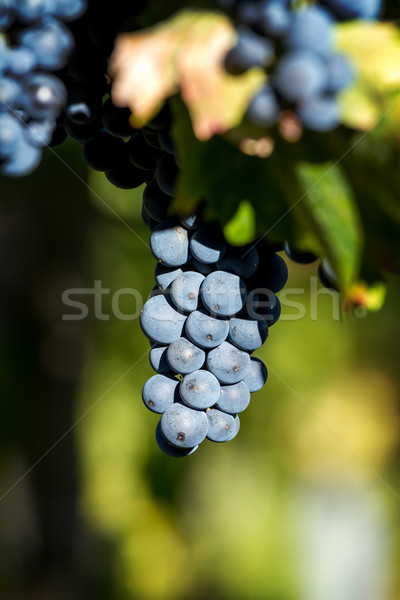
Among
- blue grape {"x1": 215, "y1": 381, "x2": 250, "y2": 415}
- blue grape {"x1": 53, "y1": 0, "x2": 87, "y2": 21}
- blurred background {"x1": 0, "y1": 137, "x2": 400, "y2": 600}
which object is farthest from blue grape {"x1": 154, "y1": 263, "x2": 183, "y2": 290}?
blurred background {"x1": 0, "y1": 137, "x2": 400, "y2": 600}

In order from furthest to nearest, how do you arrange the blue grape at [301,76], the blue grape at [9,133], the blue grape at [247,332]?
the blue grape at [247,332] < the blue grape at [9,133] < the blue grape at [301,76]

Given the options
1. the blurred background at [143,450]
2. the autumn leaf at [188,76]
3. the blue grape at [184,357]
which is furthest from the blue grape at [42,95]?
the blurred background at [143,450]

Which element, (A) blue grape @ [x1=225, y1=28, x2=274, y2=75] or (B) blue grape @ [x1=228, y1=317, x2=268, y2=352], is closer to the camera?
(A) blue grape @ [x1=225, y1=28, x2=274, y2=75]

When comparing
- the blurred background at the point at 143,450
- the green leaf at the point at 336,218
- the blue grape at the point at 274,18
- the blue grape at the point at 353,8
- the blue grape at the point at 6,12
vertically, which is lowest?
the blurred background at the point at 143,450

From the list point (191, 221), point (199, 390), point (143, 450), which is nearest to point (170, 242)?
point (191, 221)

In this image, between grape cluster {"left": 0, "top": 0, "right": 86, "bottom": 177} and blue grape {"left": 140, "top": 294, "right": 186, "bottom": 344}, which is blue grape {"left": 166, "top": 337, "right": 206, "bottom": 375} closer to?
blue grape {"left": 140, "top": 294, "right": 186, "bottom": 344}

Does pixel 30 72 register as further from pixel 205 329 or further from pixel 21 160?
pixel 205 329

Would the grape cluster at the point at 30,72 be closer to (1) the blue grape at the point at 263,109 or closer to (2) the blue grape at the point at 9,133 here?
(2) the blue grape at the point at 9,133
